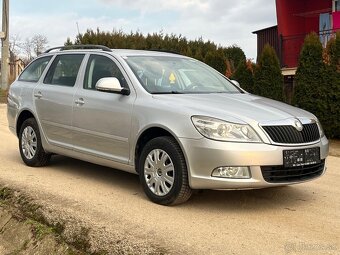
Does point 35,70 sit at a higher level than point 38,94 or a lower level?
higher

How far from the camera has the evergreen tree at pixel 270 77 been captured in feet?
38.9

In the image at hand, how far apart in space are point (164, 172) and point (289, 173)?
126 centimetres

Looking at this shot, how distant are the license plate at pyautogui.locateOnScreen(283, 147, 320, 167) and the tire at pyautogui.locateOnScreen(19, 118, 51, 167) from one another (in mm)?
3723

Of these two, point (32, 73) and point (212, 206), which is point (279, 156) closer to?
point (212, 206)

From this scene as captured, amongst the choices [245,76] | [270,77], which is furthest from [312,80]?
[245,76]

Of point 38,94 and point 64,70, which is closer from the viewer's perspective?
point 64,70

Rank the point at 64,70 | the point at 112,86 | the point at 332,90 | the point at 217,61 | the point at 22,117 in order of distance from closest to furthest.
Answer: the point at 112,86, the point at 64,70, the point at 22,117, the point at 332,90, the point at 217,61

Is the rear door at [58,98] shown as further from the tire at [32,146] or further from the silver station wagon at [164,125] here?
the tire at [32,146]

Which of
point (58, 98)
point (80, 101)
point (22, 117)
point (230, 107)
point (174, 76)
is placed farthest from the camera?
point (22, 117)

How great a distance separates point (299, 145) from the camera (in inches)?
201

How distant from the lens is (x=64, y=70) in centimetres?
707

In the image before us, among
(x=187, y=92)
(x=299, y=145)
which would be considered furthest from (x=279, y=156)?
(x=187, y=92)

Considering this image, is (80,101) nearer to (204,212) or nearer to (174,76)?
(174,76)

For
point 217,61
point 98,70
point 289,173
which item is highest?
point 217,61
